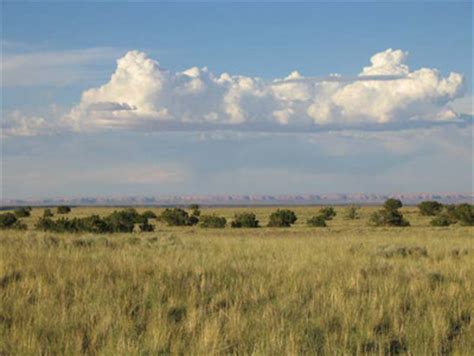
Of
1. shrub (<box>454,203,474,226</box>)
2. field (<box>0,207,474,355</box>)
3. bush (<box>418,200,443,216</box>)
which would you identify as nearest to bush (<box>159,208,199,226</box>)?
shrub (<box>454,203,474,226</box>)

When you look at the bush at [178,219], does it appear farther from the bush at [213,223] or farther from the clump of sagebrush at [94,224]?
the clump of sagebrush at [94,224]

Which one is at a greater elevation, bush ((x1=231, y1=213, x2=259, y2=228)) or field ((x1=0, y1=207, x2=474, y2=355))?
field ((x1=0, y1=207, x2=474, y2=355))

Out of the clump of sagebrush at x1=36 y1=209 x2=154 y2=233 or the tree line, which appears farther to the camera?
the tree line

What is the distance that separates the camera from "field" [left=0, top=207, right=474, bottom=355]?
7277 mm

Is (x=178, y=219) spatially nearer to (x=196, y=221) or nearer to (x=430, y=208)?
(x=196, y=221)

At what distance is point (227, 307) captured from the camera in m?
9.30

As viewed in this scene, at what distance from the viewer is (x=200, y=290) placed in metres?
10.3

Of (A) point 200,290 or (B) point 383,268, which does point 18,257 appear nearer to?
(A) point 200,290

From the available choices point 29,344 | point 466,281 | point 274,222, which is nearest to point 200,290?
point 29,344

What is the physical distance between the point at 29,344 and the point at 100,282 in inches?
134

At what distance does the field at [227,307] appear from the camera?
7277mm

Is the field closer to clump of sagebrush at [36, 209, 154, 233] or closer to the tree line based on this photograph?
clump of sagebrush at [36, 209, 154, 233]

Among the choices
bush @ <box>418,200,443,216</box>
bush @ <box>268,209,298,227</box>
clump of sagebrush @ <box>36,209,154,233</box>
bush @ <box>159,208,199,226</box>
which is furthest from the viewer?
bush @ <box>418,200,443,216</box>

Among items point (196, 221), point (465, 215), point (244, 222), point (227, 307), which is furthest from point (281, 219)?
point (227, 307)
